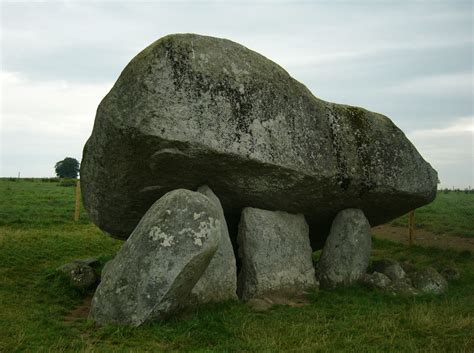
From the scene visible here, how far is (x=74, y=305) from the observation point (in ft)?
33.3

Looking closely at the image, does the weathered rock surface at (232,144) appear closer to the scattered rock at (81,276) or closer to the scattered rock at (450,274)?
the scattered rock at (81,276)

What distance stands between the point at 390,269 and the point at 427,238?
30.7ft

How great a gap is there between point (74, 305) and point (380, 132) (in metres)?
7.51

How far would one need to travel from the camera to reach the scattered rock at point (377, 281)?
37.5 feet

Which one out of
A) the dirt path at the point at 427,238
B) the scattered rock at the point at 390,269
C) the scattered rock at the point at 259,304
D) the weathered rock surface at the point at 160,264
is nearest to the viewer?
the weathered rock surface at the point at 160,264

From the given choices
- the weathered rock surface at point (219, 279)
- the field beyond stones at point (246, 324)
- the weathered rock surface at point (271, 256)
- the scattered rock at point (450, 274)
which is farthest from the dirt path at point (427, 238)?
the weathered rock surface at point (219, 279)

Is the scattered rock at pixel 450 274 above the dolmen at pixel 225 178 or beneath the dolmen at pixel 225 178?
beneath

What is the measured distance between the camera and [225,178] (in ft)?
34.0

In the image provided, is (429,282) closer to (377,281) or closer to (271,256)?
(377,281)

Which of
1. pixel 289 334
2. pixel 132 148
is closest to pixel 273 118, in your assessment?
pixel 132 148

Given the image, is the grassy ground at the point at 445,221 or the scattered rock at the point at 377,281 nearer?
the scattered rock at the point at 377,281

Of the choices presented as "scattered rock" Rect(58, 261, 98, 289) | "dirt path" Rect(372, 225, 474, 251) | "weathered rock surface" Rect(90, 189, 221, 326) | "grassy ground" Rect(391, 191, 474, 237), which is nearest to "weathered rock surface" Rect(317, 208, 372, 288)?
"weathered rock surface" Rect(90, 189, 221, 326)

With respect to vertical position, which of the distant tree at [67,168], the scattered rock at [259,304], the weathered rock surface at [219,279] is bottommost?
the scattered rock at [259,304]

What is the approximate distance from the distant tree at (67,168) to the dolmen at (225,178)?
71.9m
